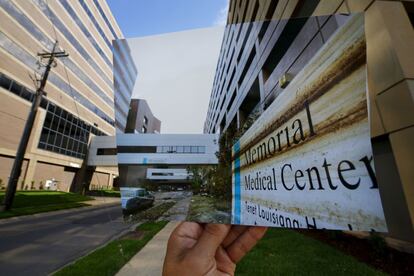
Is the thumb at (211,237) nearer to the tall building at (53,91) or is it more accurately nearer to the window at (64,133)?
the tall building at (53,91)

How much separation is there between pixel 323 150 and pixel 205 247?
537 millimetres

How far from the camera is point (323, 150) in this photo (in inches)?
12.8

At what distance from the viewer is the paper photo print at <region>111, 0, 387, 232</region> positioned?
306mm

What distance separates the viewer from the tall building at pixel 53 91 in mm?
10453

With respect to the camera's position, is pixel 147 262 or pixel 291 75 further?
pixel 147 262

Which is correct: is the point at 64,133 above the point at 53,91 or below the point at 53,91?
below

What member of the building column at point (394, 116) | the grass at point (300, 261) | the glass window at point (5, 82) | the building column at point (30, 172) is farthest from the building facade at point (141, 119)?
the building column at point (30, 172)

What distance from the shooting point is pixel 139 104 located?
1.86 ft

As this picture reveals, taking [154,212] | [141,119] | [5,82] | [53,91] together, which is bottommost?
[154,212]

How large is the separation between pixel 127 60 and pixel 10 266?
408 cm

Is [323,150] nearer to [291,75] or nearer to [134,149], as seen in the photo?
[291,75]

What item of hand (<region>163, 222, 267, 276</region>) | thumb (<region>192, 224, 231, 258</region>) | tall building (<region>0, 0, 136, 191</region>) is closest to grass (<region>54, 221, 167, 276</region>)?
hand (<region>163, 222, 267, 276</region>)

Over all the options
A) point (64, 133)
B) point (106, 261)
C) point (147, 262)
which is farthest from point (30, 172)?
point (147, 262)

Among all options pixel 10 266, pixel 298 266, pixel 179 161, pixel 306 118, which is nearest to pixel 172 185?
pixel 179 161
